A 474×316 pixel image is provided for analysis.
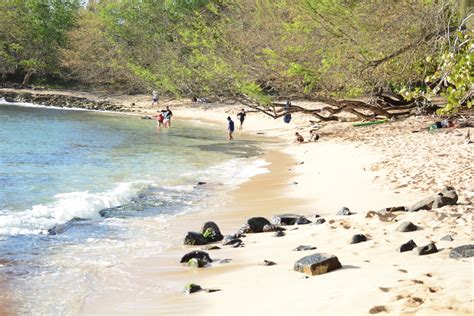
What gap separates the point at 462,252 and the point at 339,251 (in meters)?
1.81

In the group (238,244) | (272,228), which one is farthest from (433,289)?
(272,228)

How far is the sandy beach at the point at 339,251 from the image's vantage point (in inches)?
232

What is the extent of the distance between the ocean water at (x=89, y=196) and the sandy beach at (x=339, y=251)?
0.73 meters

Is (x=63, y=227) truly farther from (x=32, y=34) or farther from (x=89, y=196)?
(x=32, y=34)

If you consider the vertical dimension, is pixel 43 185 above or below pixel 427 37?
below

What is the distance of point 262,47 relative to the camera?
3247cm

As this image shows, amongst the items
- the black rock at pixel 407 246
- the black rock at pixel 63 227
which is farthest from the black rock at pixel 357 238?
the black rock at pixel 63 227

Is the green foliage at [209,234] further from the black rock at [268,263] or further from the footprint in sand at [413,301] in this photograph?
the footprint in sand at [413,301]

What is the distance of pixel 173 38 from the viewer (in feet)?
185

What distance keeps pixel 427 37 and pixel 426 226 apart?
14987mm

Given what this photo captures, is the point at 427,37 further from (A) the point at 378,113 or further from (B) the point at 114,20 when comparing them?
(B) the point at 114,20

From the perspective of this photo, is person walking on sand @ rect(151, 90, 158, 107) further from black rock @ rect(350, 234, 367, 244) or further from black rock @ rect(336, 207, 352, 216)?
black rock @ rect(350, 234, 367, 244)

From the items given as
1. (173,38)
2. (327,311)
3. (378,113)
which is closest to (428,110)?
(378,113)

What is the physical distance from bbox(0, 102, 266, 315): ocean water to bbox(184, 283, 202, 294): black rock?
1.33 meters
